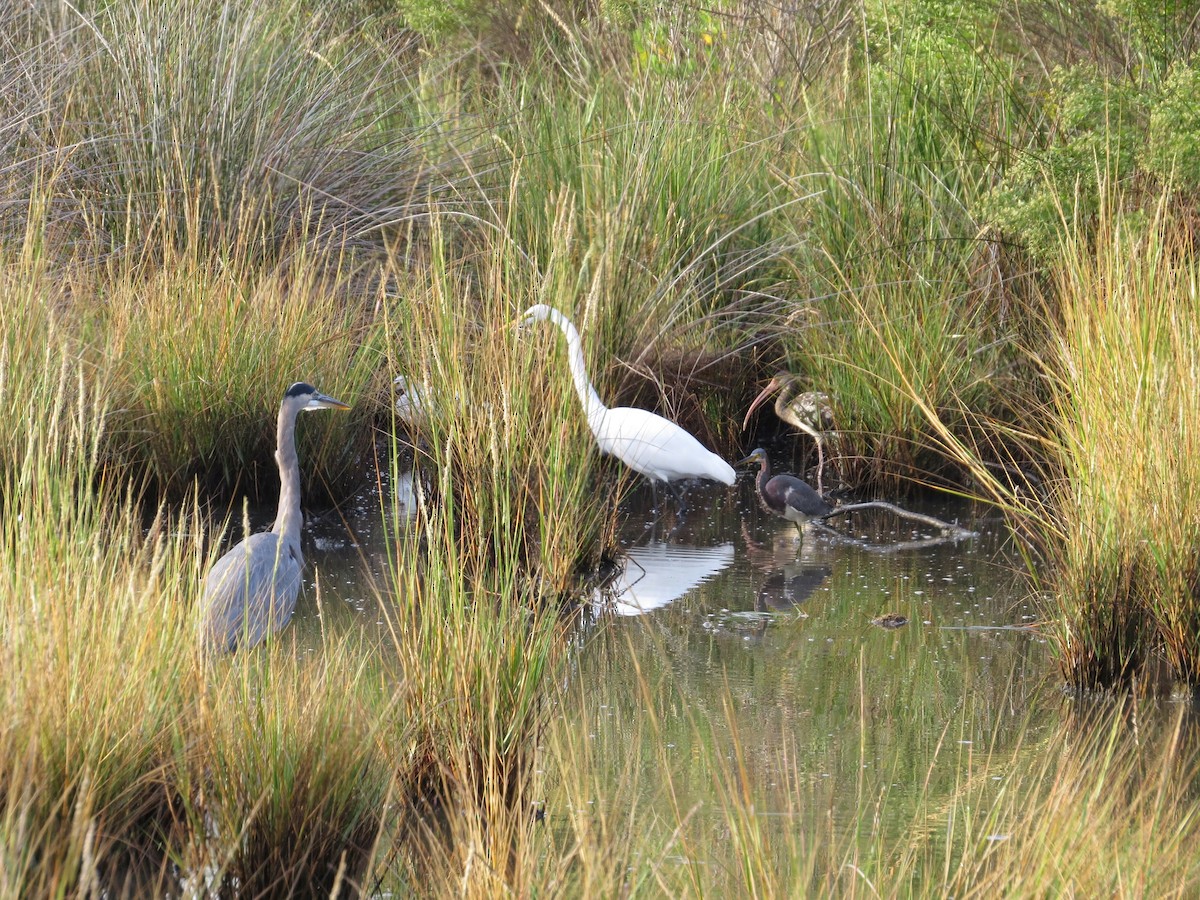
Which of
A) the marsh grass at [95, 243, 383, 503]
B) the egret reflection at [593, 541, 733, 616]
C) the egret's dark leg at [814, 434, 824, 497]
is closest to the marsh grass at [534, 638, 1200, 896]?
the egret reflection at [593, 541, 733, 616]

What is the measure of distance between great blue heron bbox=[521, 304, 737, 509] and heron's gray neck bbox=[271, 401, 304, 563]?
4.13 feet

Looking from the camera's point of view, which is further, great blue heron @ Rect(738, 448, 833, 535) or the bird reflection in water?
great blue heron @ Rect(738, 448, 833, 535)

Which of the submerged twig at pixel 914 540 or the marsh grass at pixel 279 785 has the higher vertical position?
the marsh grass at pixel 279 785

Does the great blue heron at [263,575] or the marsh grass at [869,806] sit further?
the great blue heron at [263,575]

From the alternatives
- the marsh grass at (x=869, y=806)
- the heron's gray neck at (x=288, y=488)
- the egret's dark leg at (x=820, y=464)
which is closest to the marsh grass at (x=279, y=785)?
the marsh grass at (x=869, y=806)

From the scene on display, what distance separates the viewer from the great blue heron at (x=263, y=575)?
12.0 feet

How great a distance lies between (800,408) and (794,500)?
116 cm

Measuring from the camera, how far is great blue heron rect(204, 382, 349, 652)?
3656 mm

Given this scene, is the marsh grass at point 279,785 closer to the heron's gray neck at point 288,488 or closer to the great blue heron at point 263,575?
the great blue heron at point 263,575

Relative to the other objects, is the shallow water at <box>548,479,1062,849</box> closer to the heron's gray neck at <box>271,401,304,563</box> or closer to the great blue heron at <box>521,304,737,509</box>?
the great blue heron at <box>521,304,737,509</box>

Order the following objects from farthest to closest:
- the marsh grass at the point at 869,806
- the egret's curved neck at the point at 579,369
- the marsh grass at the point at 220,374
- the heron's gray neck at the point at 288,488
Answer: the marsh grass at the point at 220,374 → the egret's curved neck at the point at 579,369 → the heron's gray neck at the point at 288,488 → the marsh grass at the point at 869,806

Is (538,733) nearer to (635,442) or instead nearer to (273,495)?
(635,442)

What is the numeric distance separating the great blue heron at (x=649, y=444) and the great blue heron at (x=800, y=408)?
2.44ft

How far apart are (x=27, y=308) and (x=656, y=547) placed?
2589 mm
